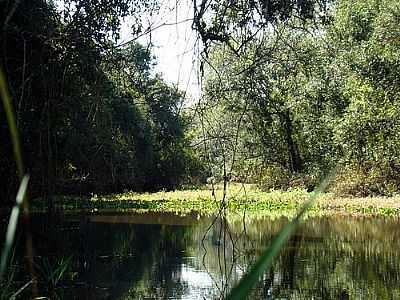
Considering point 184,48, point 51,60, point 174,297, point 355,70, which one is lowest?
point 174,297

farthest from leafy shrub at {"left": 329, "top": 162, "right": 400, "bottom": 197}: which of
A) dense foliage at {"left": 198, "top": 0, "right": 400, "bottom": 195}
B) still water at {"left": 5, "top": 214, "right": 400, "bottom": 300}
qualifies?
still water at {"left": 5, "top": 214, "right": 400, "bottom": 300}

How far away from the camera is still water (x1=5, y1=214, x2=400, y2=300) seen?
19.1ft

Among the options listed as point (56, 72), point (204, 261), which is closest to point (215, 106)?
point (56, 72)

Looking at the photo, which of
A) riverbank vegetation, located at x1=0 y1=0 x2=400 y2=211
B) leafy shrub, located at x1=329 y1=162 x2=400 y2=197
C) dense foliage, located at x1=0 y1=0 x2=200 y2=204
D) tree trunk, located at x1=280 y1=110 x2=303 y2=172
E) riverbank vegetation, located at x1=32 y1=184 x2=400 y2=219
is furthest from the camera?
tree trunk, located at x1=280 y1=110 x2=303 y2=172

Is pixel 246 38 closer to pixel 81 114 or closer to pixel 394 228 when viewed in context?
pixel 81 114

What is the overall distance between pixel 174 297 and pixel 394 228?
20.9 feet

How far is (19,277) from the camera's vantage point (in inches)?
229

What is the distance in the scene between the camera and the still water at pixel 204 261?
5.82 metres

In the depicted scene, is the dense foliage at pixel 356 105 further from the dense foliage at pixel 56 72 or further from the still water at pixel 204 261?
the dense foliage at pixel 56 72

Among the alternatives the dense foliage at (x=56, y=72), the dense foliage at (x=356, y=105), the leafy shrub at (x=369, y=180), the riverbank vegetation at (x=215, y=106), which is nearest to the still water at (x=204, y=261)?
the dense foliage at (x=56, y=72)

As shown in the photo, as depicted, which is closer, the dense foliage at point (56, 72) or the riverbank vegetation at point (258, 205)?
the dense foliage at point (56, 72)

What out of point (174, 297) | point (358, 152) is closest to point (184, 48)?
point (174, 297)

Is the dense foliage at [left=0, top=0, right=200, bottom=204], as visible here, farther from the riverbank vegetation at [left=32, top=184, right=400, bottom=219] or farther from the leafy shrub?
the leafy shrub

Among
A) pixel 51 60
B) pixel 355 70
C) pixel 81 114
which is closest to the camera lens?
pixel 51 60
